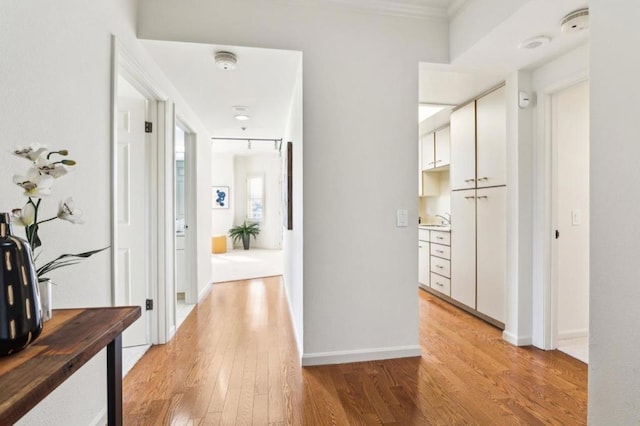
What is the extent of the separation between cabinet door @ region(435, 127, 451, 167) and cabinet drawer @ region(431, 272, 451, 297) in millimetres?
1384

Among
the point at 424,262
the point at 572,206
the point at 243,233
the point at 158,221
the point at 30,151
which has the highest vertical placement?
the point at 30,151

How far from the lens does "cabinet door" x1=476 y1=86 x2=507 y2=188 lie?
2.72 metres

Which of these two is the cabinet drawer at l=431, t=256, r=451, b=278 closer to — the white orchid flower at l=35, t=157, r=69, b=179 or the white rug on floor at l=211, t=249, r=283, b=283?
the white rug on floor at l=211, t=249, r=283, b=283

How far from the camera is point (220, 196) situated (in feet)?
26.9

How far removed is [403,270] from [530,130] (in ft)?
5.05

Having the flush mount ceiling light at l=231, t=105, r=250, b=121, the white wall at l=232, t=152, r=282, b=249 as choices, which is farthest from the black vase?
the white wall at l=232, t=152, r=282, b=249

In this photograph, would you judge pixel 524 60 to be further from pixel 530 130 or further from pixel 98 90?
pixel 98 90

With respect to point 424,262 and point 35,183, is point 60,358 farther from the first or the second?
point 424,262

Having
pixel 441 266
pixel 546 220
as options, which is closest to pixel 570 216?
pixel 546 220

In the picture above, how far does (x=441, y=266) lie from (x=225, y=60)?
10.2ft

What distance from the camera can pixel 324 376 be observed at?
208cm

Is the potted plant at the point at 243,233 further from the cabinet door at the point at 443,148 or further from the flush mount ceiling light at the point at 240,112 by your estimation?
the cabinet door at the point at 443,148

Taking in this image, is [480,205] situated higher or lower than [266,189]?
lower

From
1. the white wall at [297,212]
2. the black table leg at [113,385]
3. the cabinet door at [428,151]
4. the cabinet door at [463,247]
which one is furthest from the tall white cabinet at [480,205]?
the black table leg at [113,385]
